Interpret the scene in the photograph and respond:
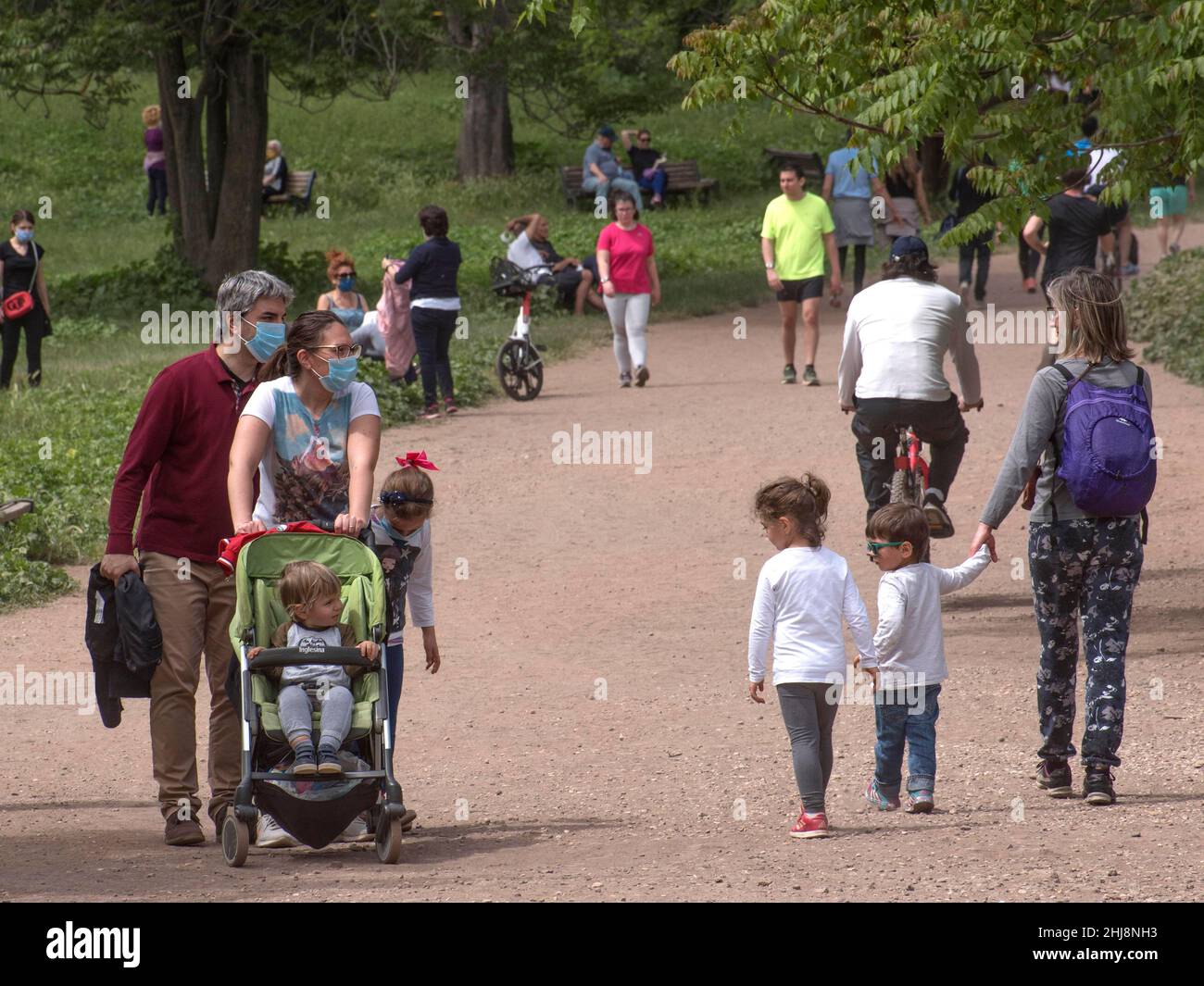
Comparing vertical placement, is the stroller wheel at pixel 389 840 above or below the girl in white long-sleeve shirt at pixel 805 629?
below

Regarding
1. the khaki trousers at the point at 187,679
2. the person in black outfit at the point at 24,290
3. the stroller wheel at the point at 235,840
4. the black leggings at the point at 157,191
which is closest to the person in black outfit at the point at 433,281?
the person in black outfit at the point at 24,290

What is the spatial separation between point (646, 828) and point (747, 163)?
99.3 feet

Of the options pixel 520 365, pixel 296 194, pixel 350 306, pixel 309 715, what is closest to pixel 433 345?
pixel 350 306

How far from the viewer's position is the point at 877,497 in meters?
9.64

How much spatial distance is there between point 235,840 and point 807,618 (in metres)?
2.00

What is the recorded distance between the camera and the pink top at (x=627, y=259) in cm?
1681

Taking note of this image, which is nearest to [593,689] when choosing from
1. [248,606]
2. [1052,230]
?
[248,606]

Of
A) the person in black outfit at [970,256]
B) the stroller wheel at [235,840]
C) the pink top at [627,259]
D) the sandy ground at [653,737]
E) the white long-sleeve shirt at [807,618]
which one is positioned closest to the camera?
the sandy ground at [653,737]

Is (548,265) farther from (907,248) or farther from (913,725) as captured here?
(913,725)

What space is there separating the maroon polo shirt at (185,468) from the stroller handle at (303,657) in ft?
2.42

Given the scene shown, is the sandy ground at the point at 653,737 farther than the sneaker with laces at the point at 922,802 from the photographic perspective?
No

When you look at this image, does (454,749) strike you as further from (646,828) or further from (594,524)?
(594,524)

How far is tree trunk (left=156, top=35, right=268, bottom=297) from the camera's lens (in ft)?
74.8

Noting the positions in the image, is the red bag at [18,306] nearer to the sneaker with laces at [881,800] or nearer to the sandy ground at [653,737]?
the sandy ground at [653,737]
